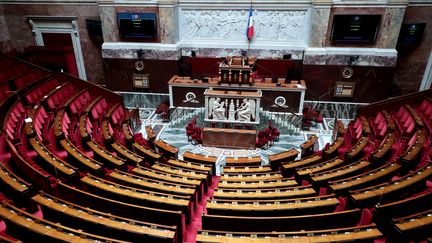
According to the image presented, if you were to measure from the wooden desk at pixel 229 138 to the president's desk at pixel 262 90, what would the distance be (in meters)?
2.26

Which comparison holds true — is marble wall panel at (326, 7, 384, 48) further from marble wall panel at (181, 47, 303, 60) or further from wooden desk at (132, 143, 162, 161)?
wooden desk at (132, 143, 162, 161)

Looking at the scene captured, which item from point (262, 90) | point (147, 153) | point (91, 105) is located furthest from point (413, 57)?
point (91, 105)

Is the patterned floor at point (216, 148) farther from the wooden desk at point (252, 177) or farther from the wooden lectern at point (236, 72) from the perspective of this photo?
the wooden lectern at point (236, 72)

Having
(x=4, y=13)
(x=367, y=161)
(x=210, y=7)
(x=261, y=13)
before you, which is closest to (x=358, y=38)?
(x=261, y=13)

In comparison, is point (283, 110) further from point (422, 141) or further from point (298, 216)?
point (298, 216)

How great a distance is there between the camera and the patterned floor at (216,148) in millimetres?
9781

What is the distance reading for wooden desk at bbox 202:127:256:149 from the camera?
987cm

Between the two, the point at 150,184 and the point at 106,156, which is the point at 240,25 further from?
the point at 150,184

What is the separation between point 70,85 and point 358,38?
Result: 11907 millimetres

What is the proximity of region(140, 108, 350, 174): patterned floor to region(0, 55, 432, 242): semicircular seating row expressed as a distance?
120 centimetres

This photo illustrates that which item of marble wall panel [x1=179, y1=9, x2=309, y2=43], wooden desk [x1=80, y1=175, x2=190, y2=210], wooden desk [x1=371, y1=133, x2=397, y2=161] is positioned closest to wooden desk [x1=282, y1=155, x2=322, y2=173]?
wooden desk [x1=371, y1=133, x2=397, y2=161]

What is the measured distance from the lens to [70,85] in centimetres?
1137

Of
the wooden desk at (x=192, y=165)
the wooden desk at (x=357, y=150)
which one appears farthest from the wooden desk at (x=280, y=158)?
the wooden desk at (x=192, y=165)

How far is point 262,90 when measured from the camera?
11.8 m
